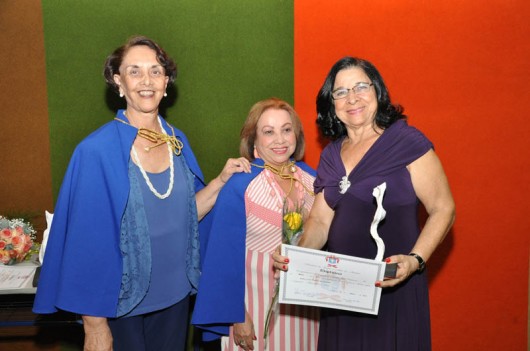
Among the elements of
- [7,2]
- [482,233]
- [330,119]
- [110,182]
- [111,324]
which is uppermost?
[7,2]

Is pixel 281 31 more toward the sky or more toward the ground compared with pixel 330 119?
more toward the sky

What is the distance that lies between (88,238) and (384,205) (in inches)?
49.3

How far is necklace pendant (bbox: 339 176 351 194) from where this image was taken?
2.31 meters

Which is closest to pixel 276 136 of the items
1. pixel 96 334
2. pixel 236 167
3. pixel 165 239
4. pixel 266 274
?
pixel 236 167

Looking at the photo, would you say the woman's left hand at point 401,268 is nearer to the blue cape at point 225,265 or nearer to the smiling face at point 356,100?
the smiling face at point 356,100

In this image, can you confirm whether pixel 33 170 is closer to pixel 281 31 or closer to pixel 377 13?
A: pixel 281 31

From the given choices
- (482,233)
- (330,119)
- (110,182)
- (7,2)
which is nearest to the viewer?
(110,182)

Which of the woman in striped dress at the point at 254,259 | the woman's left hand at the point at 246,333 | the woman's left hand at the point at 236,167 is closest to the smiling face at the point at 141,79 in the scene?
the woman's left hand at the point at 236,167

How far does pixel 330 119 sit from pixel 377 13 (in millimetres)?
1263

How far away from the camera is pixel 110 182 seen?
2244 millimetres

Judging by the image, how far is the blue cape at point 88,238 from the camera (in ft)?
7.23

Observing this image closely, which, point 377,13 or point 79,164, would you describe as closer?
point 79,164

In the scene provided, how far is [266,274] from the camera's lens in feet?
8.95

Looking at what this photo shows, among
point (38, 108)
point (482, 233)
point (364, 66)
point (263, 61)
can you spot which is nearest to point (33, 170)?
point (38, 108)
